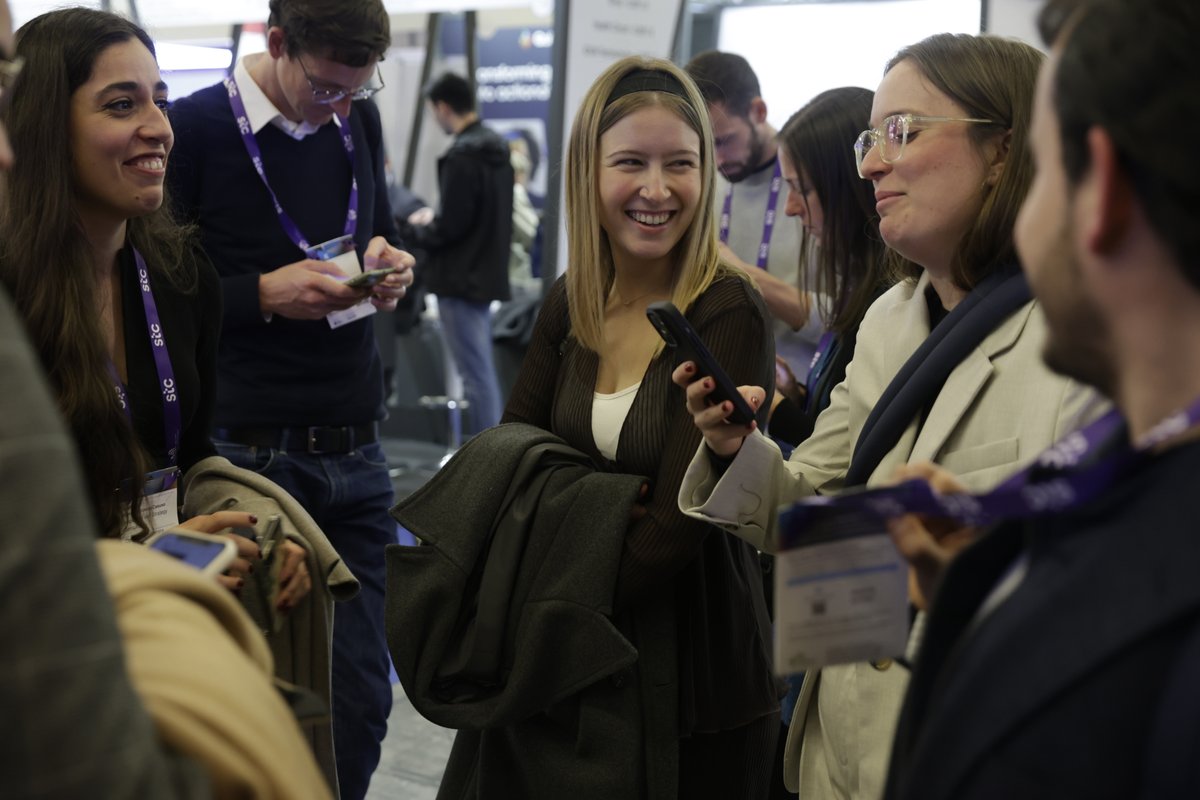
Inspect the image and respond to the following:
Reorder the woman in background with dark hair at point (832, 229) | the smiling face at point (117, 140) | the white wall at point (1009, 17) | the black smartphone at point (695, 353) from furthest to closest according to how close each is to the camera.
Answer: the white wall at point (1009, 17) → the woman in background with dark hair at point (832, 229) → the smiling face at point (117, 140) → the black smartphone at point (695, 353)

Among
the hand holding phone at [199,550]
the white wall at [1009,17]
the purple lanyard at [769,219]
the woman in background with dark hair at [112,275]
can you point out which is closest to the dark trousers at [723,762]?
the woman in background with dark hair at [112,275]

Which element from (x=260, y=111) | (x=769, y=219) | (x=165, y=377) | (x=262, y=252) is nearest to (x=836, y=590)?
(x=165, y=377)

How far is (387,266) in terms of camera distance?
3170 mm

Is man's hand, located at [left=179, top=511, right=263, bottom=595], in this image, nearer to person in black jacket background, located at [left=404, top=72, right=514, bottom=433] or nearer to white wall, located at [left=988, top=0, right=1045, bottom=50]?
white wall, located at [left=988, top=0, right=1045, bottom=50]

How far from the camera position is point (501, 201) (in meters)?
7.42

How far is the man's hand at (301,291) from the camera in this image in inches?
114

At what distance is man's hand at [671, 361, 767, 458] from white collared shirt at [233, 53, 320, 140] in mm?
1633

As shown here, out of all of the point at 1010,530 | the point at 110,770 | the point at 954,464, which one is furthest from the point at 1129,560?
the point at 954,464

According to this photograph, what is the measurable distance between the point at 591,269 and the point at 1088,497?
5.21ft

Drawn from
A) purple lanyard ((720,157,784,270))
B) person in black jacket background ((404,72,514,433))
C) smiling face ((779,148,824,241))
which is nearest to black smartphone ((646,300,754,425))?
smiling face ((779,148,824,241))

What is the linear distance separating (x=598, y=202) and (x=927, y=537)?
134cm

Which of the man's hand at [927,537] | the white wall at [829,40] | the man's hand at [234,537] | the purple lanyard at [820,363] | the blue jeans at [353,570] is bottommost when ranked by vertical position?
the blue jeans at [353,570]

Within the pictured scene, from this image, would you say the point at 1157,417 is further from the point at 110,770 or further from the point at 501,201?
the point at 501,201

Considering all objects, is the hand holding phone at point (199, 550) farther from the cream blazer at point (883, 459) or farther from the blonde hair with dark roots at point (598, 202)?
the blonde hair with dark roots at point (598, 202)
